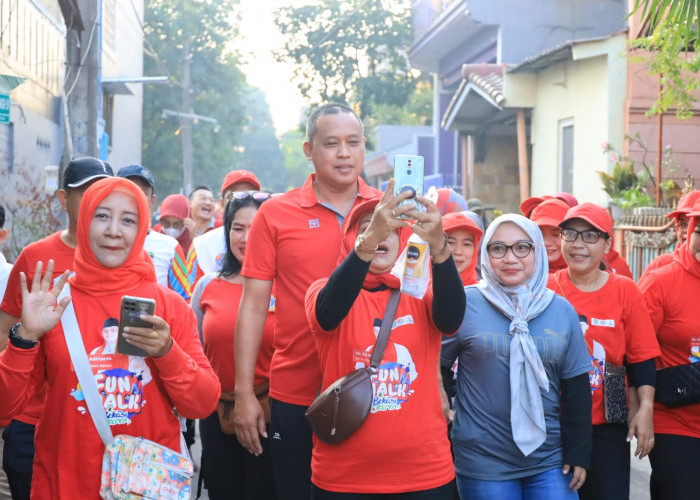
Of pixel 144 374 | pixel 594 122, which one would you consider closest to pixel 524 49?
pixel 594 122

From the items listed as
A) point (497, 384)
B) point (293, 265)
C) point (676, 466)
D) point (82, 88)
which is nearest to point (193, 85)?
point (82, 88)

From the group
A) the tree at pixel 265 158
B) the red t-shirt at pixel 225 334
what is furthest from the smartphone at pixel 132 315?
the tree at pixel 265 158

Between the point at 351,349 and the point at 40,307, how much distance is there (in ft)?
3.88

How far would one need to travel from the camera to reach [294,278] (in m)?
4.58

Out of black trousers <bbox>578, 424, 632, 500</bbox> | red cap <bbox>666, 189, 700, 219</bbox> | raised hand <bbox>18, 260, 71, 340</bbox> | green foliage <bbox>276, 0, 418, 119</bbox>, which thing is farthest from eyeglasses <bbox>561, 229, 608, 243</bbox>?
green foliage <bbox>276, 0, 418, 119</bbox>

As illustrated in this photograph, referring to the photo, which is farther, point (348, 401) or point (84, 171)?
point (84, 171)

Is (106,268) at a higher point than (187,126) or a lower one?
lower

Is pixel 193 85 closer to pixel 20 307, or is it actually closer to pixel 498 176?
pixel 498 176

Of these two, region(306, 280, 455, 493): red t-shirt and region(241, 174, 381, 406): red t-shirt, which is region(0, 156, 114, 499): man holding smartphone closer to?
region(241, 174, 381, 406): red t-shirt

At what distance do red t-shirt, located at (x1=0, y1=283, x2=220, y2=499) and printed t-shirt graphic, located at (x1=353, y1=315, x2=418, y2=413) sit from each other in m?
0.64

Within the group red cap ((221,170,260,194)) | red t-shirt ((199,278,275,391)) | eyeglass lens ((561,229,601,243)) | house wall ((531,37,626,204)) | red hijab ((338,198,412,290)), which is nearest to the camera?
red hijab ((338,198,412,290))

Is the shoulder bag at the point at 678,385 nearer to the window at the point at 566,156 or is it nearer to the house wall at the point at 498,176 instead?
the window at the point at 566,156

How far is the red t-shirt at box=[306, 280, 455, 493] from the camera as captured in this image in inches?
150

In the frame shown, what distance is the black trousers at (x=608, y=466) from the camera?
475 cm
